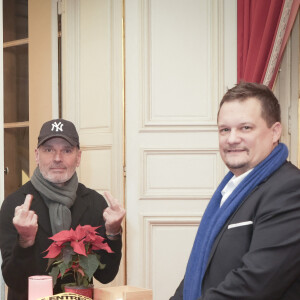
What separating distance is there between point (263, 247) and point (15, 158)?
3299mm

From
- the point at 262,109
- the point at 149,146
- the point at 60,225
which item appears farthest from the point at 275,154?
the point at 149,146

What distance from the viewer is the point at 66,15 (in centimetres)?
395

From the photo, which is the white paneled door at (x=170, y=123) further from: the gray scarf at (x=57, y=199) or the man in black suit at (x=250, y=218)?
the man in black suit at (x=250, y=218)

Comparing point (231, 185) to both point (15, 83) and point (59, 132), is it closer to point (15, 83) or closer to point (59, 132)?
point (59, 132)

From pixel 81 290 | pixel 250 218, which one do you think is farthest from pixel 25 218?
pixel 250 218

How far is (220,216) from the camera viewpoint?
162cm

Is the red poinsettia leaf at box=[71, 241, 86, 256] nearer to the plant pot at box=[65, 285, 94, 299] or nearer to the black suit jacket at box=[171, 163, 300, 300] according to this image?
the plant pot at box=[65, 285, 94, 299]

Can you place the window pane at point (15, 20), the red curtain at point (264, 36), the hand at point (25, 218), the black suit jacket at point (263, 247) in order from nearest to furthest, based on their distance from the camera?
1. the black suit jacket at point (263, 247)
2. the hand at point (25, 218)
3. the red curtain at point (264, 36)
4. the window pane at point (15, 20)

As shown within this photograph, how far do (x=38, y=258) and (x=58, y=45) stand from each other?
7.02 feet

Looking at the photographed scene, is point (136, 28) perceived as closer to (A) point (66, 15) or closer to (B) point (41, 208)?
(A) point (66, 15)

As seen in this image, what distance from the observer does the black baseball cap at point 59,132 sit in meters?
2.39

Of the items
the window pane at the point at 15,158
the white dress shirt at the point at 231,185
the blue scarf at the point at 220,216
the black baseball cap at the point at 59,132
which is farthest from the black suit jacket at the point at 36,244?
the window pane at the point at 15,158

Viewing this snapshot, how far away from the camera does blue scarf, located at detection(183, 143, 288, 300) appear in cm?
159

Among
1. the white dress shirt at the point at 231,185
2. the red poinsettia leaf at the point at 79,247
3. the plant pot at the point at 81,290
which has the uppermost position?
the white dress shirt at the point at 231,185
